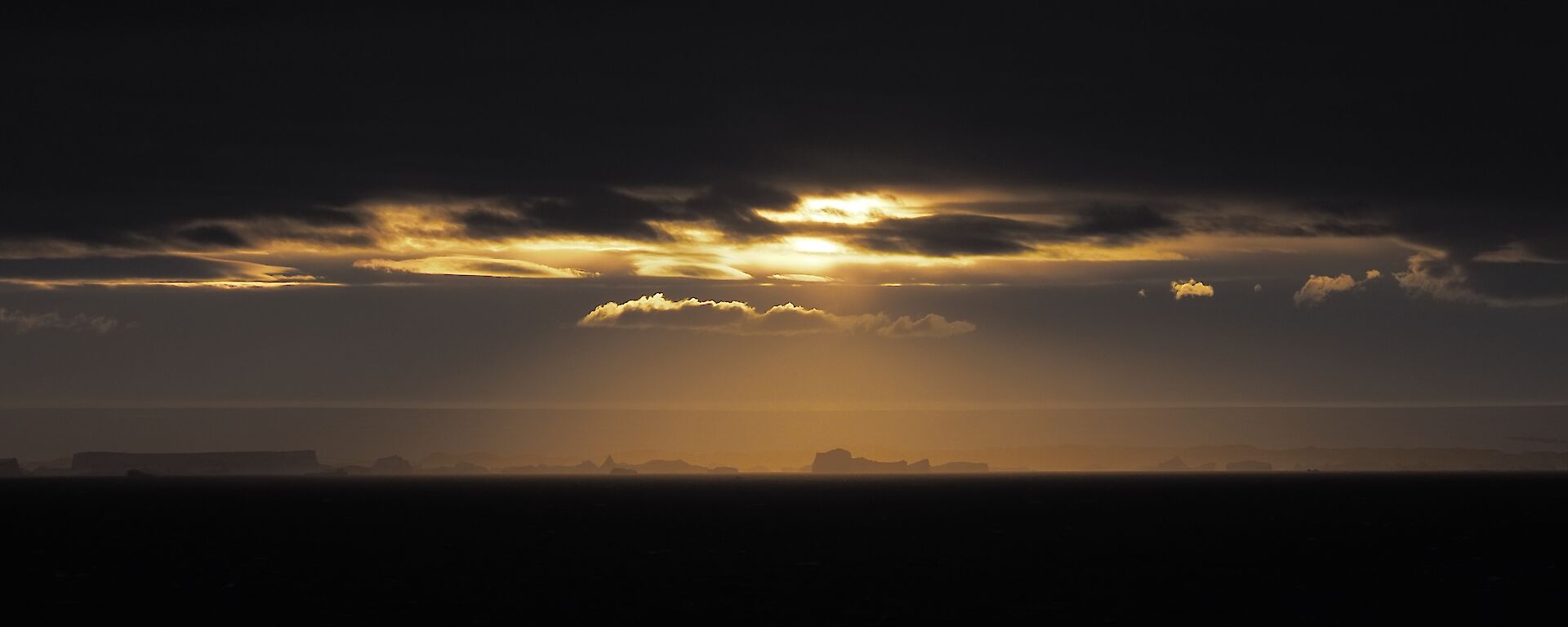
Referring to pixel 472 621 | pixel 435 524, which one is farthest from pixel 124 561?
pixel 435 524

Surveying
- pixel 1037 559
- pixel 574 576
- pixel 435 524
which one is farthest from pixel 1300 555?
pixel 435 524

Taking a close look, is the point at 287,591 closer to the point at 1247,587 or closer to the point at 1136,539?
the point at 1247,587

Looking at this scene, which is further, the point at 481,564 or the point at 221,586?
the point at 481,564

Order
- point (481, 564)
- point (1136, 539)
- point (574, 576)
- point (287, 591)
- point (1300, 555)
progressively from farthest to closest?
point (1136, 539)
point (1300, 555)
point (481, 564)
point (574, 576)
point (287, 591)

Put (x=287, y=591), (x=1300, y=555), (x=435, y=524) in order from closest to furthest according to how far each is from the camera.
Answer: (x=287, y=591) < (x=1300, y=555) < (x=435, y=524)

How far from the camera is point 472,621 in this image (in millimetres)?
74750

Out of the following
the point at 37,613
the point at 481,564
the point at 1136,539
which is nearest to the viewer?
the point at 37,613

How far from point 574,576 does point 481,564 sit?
1264 centimetres

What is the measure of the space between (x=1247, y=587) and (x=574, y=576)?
130 ft

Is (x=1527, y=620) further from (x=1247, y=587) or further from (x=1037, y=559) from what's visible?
(x=1037, y=559)

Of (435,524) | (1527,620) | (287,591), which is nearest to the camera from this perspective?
(1527,620)

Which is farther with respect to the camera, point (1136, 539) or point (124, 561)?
point (1136, 539)

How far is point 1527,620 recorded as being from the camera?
7238 cm

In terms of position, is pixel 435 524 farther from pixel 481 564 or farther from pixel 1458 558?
pixel 1458 558
